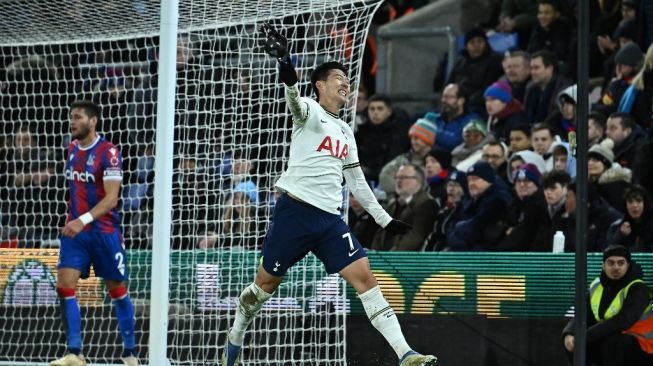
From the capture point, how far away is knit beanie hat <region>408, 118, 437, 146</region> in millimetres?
12961

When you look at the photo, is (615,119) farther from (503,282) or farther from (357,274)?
(357,274)

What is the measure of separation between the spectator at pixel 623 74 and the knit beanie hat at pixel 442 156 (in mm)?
1618

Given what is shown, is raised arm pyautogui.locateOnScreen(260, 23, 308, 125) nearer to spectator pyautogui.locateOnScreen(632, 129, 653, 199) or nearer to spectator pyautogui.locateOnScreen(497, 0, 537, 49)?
spectator pyautogui.locateOnScreen(632, 129, 653, 199)

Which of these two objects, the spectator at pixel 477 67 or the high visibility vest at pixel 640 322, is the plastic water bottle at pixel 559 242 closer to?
the high visibility vest at pixel 640 322

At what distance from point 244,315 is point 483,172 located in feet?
11.4

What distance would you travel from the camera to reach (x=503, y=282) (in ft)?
32.8

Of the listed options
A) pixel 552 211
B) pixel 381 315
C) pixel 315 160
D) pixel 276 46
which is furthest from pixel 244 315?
pixel 552 211

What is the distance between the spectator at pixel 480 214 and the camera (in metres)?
11.2

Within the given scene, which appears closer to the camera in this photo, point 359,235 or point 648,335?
point 648,335

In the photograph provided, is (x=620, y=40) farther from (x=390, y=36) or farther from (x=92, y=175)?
(x=92, y=175)

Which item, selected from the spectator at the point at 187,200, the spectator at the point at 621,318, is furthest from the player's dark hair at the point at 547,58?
the spectator at the point at 187,200

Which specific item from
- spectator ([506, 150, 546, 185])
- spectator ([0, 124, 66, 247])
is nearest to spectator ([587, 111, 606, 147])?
spectator ([506, 150, 546, 185])

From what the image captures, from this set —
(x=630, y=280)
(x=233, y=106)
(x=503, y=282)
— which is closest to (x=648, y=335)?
(x=630, y=280)

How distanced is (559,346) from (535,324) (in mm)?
259
